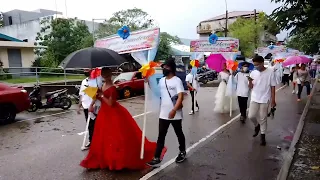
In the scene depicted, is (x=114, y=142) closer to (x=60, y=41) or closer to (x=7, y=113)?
(x=7, y=113)

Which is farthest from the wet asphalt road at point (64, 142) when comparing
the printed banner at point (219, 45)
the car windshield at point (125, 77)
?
the car windshield at point (125, 77)

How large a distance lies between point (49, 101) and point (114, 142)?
8168 millimetres

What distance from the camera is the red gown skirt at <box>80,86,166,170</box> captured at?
15.7ft

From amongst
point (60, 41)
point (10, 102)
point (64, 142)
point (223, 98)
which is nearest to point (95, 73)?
point (64, 142)

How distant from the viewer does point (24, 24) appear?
31.3m

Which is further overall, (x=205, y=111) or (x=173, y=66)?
(x=205, y=111)

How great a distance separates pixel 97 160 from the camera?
5.02 m

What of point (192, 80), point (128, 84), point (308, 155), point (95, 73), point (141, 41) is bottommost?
point (308, 155)

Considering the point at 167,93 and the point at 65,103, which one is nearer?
the point at 167,93

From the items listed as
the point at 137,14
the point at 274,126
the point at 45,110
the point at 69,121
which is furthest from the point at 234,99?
the point at 137,14

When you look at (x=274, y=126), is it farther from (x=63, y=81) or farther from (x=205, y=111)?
(x=63, y=81)

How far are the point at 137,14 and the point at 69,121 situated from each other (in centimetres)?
2401

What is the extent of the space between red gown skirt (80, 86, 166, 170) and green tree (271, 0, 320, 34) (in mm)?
5130

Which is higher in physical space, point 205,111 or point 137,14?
point 137,14
